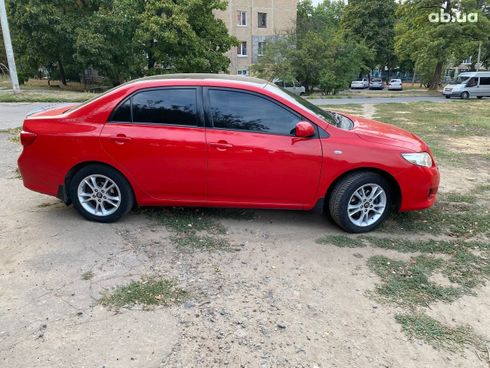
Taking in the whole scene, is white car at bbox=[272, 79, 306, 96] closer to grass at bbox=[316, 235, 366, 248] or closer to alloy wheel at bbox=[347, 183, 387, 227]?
alloy wheel at bbox=[347, 183, 387, 227]

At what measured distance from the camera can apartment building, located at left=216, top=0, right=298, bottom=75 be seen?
44.1 meters

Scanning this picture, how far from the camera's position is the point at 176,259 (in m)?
3.78

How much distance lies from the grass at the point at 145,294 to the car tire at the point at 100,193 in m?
1.31

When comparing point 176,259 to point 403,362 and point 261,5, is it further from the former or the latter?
point 261,5

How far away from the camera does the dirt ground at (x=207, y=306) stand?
8.59ft

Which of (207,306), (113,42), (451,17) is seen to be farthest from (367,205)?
(451,17)

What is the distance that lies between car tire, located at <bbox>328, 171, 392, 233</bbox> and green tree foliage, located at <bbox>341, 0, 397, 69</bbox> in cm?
5018

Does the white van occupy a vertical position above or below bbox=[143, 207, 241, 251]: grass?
above

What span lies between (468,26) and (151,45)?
25521mm

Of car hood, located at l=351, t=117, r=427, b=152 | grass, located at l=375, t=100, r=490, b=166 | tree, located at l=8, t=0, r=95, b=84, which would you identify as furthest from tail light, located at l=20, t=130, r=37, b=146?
tree, located at l=8, t=0, r=95, b=84

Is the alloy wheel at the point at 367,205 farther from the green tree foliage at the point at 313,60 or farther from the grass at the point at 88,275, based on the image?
the green tree foliage at the point at 313,60

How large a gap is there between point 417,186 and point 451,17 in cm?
3638

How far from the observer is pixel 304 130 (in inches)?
162

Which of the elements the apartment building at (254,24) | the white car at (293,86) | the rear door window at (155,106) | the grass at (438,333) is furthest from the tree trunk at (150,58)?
the grass at (438,333)
